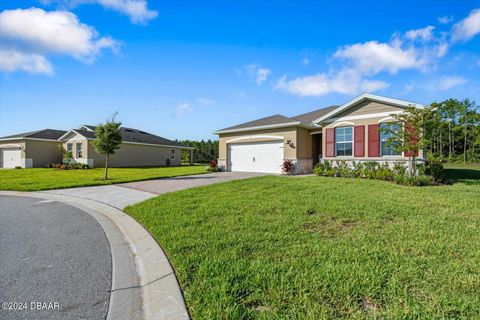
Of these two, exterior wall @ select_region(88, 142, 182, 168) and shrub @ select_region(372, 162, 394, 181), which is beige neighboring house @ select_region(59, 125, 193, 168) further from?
shrub @ select_region(372, 162, 394, 181)

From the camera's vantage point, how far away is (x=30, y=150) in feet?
83.7

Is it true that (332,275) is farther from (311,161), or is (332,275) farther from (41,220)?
(311,161)

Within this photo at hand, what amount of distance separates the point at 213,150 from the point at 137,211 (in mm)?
32407

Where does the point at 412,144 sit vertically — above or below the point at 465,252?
above

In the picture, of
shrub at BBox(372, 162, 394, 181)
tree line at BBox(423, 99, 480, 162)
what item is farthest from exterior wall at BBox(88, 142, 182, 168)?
tree line at BBox(423, 99, 480, 162)

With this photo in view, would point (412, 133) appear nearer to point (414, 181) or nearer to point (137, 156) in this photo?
point (414, 181)

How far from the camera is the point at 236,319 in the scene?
2238 millimetres

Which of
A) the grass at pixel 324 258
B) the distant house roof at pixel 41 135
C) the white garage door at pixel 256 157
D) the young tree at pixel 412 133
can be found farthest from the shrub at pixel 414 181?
the distant house roof at pixel 41 135

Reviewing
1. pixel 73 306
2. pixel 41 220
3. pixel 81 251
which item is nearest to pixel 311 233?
pixel 73 306

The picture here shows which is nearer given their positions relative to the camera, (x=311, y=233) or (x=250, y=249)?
(x=250, y=249)

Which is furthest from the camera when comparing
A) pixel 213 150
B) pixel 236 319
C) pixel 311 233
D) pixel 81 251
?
pixel 213 150

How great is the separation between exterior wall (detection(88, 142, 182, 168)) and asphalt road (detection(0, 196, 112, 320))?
68.5 ft

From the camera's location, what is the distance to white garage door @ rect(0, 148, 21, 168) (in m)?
26.2

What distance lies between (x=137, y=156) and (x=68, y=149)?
22.4 feet
